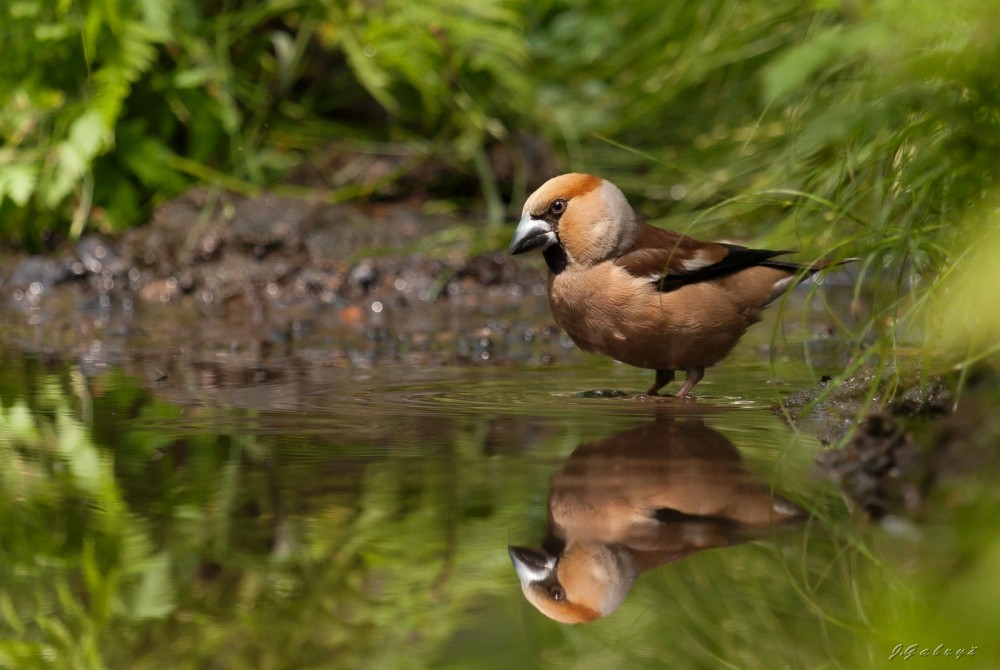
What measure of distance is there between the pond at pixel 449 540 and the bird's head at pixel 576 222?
2.21ft

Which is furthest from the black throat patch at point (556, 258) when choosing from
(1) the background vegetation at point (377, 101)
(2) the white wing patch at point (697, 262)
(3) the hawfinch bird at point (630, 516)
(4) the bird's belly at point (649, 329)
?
(1) the background vegetation at point (377, 101)

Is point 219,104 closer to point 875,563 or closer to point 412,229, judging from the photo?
point 412,229

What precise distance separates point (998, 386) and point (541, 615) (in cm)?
145

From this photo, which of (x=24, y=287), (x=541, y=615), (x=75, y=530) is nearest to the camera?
(x=541, y=615)

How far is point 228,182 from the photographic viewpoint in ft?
28.1

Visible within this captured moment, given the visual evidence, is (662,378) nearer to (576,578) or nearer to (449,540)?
(449,540)

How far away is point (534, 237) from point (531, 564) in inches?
101

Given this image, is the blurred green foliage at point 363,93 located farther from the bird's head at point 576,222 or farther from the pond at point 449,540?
the pond at point 449,540

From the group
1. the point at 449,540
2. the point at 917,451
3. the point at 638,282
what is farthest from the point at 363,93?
the point at 449,540

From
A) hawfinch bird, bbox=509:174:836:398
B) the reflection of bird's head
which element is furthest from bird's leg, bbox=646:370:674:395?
the reflection of bird's head

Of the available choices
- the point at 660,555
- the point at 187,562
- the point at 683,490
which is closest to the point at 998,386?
the point at 683,490

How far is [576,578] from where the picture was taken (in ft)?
8.89

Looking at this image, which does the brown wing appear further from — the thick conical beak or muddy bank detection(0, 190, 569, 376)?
muddy bank detection(0, 190, 569, 376)

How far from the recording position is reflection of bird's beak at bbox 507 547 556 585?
271 centimetres
